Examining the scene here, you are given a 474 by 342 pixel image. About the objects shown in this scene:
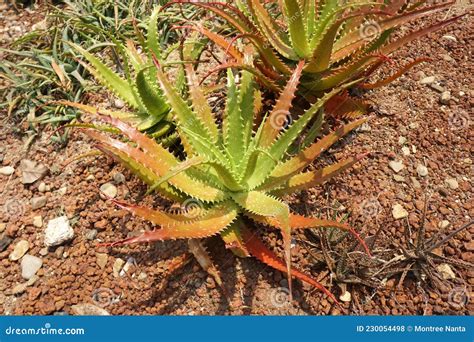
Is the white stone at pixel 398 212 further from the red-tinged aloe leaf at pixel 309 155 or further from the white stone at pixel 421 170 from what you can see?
the red-tinged aloe leaf at pixel 309 155

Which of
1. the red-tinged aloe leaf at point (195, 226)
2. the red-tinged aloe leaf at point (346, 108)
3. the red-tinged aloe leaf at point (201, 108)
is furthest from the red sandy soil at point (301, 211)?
the red-tinged aloe leaf at point (201, 108)

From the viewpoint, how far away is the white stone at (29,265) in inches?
77.2

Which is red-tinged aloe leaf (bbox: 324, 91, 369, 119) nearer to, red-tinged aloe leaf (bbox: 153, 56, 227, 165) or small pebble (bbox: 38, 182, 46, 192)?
red-tinged aloe leaf (bbox: 153, 56, 227, 165)

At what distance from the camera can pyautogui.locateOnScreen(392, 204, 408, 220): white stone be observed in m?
1.95

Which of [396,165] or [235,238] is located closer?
[235,238]

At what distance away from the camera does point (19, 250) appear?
2037 mm

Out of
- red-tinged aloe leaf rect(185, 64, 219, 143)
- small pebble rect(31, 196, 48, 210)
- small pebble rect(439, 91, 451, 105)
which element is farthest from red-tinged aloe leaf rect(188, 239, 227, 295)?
small pebble rect(439, 91, 451, 105)

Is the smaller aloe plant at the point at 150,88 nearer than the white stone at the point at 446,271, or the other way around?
the white stone at the point at 446,271

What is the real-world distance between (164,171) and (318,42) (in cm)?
94

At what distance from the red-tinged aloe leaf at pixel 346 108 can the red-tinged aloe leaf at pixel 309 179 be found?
48 cm

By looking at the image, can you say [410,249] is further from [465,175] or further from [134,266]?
[134,266]

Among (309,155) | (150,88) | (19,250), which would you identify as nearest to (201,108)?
(150,88)

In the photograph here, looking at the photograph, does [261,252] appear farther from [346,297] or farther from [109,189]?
[109,189]

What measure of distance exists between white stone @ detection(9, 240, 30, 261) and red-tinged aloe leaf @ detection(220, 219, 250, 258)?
1.00 metres
